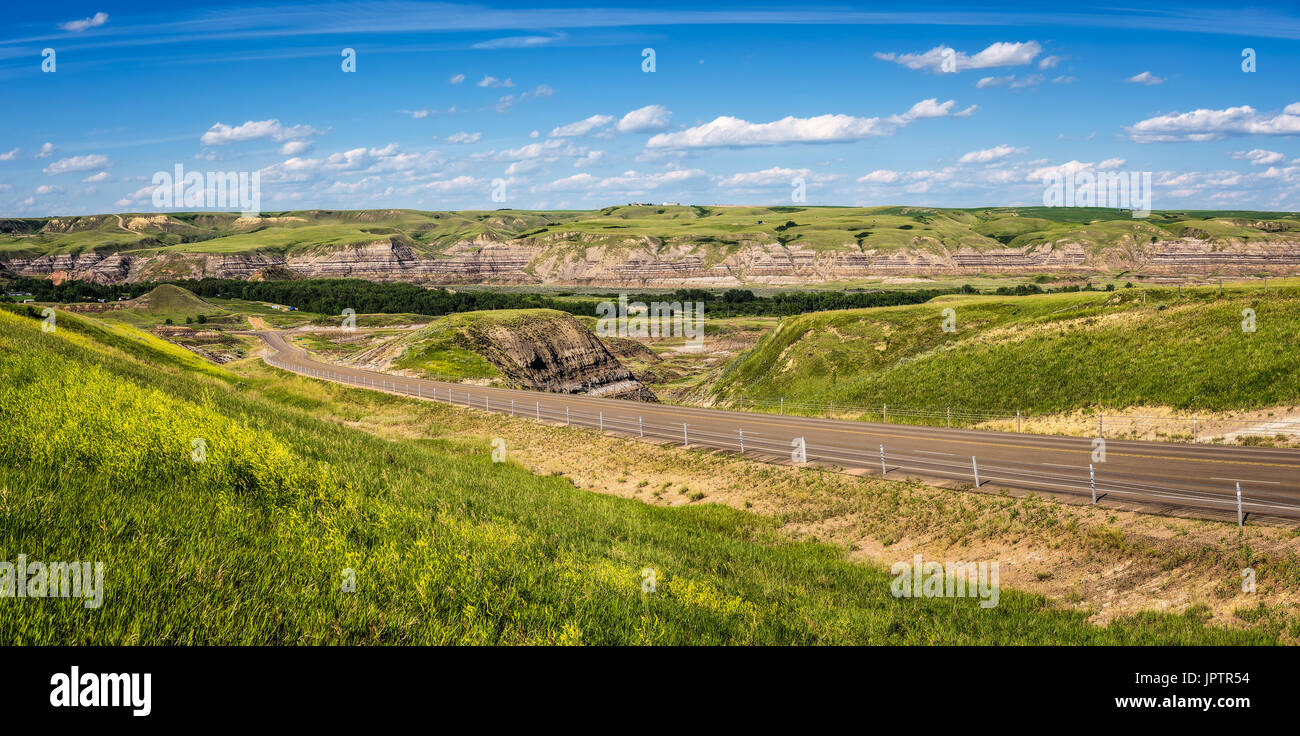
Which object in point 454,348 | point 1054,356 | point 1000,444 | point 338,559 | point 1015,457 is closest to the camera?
point 338,559

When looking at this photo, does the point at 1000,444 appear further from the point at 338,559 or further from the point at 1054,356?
the point at 338,559

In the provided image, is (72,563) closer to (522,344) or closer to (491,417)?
(491,417)

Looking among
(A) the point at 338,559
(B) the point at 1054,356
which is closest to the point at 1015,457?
(B) the point at 1054,356

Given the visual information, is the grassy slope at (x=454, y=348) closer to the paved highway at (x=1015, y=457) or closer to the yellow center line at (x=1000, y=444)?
the paved highway at (x=1015, y=457)

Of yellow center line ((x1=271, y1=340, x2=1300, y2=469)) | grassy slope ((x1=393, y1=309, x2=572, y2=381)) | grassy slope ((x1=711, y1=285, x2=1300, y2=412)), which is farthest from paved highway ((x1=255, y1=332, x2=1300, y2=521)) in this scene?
grassy slope ((x1=393, y1=309, x2=572, y2=381))

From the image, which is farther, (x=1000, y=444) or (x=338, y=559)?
(x=1000, y=444)

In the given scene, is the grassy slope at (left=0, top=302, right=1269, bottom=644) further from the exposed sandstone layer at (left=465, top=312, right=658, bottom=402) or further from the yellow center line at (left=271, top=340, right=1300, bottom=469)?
the exposed sandstone layer at (left=465, top=312, right=658, bottom=402)
